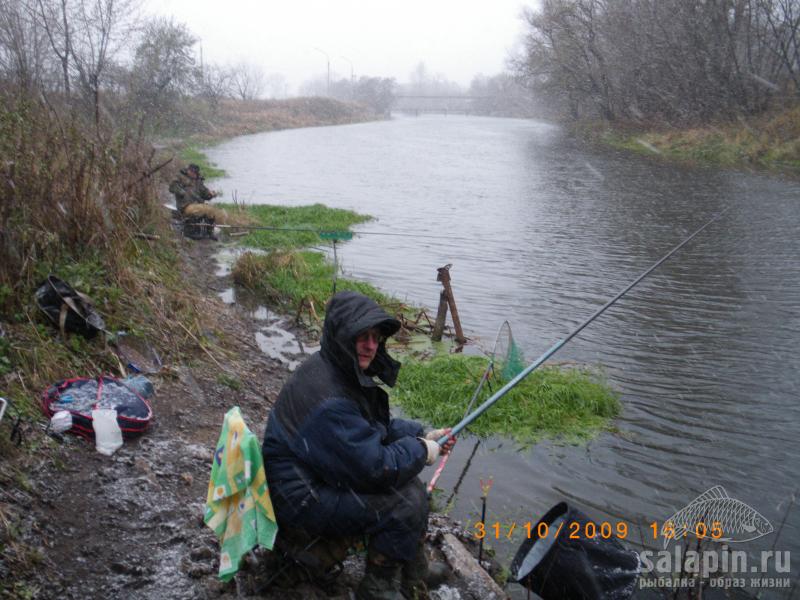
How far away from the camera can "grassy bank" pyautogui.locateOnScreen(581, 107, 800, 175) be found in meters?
→ 23.7

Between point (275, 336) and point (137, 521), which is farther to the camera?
point (275, 336)

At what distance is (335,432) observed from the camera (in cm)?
301

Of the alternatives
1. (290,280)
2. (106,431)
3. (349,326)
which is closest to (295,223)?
(290,280)

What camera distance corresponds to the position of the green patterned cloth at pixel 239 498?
10.2ft

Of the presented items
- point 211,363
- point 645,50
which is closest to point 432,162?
point 645,50

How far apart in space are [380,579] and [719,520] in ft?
9.14

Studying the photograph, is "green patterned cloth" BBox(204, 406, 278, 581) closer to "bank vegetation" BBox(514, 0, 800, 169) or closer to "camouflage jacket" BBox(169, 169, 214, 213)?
"camouflage jacket" BBox(169, 169, 214, 213)

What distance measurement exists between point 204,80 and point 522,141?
23989 millimetres

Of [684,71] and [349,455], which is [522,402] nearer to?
[349,455]

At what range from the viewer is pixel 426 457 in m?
3.31

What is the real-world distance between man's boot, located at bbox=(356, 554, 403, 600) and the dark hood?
85 centimetres

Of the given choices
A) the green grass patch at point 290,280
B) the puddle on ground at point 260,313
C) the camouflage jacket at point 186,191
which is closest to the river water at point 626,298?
the green grass patch at point 290,280

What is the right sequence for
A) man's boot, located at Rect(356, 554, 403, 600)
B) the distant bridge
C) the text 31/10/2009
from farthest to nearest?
1. the distant bridge
2. the text 31/10/2009
3. man's boot, located at Rect(356, 554, 403, 600)

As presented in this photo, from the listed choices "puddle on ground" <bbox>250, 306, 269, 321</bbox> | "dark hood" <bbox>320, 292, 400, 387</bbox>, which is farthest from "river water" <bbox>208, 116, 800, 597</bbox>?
"dark hood" <bbox>320, 292, 400, 387</bbox>
